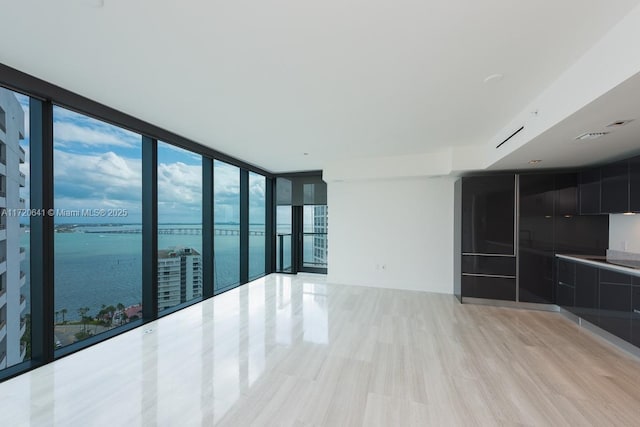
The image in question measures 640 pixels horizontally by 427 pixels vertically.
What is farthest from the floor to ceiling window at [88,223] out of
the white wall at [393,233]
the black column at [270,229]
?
the white wall at [393,233]

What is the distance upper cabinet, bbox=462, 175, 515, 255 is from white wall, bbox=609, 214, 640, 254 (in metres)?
1.18

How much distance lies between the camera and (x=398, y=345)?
275 centimetres

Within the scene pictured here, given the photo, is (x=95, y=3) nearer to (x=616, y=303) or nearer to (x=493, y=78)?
(x=493, y=78)

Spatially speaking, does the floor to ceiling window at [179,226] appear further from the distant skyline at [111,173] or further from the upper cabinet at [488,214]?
the upper cabinet at [488,214]

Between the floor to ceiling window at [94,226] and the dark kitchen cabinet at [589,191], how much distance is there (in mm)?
6295

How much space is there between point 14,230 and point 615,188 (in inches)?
259

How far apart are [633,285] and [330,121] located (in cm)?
370

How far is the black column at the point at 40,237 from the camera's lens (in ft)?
7.49

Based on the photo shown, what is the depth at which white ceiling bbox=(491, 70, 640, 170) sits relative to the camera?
1.67 m

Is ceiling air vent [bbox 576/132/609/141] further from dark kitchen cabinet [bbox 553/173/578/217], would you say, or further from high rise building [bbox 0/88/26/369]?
high rise building [bbox 0/88/26/369]

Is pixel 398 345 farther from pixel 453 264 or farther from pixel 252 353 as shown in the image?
pixel 453 264

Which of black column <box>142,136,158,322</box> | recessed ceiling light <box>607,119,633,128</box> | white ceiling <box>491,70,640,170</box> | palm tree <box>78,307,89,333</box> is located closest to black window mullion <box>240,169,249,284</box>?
black column <box>142,136,158,322</box>

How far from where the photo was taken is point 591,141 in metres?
Answer: 2.52

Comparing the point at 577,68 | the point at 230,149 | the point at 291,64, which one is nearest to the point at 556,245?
the point at 577,68
